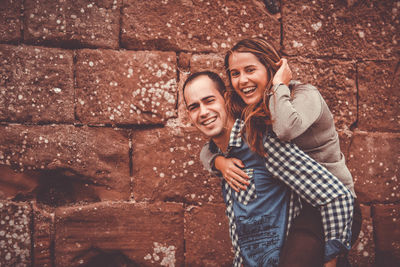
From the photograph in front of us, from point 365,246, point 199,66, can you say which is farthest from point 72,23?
point 365,246

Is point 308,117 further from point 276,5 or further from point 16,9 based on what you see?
point 16,9

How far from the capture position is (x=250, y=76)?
5.25ft

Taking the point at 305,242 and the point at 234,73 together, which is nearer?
the point at 305,242

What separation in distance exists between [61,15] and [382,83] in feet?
9.04

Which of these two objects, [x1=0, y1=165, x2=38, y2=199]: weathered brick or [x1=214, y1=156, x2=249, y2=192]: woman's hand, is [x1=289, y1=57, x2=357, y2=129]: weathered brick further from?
[x1=0, y1=165, x2=38, y2=199]: weathered brick

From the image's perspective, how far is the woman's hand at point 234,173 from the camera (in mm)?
1402

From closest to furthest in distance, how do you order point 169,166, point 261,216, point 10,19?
point 261,216
point 10,19
point 169,166

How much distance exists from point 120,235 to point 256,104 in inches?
60.8

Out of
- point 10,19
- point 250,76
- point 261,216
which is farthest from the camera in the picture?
point 10,19

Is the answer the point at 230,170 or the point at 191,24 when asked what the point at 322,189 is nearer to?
the point at 230,170

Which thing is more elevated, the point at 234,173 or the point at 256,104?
the point at 256,104

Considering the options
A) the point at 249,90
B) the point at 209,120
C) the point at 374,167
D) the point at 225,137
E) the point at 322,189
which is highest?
the point at 249,90

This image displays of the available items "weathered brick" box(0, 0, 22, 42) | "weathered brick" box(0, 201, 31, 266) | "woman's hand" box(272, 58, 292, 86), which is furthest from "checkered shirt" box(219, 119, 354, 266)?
"weathered brick" box(0, 0, 22, 42)

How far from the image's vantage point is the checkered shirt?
121 centimetres
